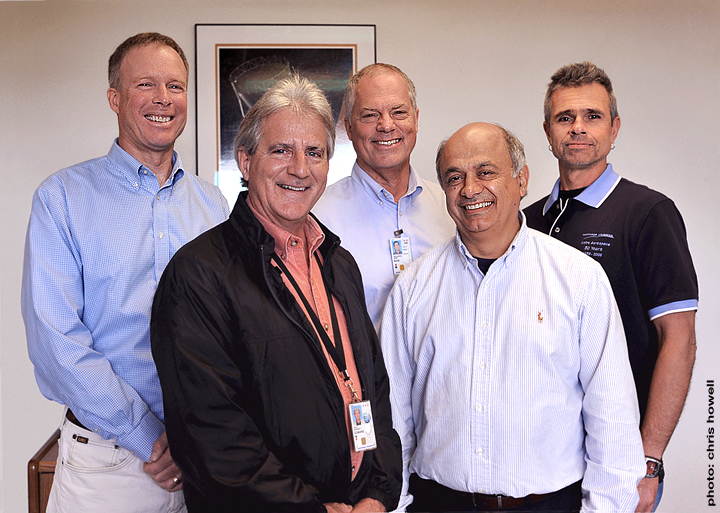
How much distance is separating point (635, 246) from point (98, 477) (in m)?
2.11

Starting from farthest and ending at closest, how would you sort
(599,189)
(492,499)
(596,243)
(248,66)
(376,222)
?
(248,66)
(376,222)
(599,189)
(596,243)
(492,499)

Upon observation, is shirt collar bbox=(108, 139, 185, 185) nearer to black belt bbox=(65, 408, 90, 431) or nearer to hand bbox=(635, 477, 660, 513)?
black belt bbox=(65, 408, 90, 431)

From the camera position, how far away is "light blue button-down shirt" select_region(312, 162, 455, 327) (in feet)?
8.54

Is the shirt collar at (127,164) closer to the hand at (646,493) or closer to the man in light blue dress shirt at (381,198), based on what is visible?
the man in light blue dress shirt at (381,198)

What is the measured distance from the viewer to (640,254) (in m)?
2.38

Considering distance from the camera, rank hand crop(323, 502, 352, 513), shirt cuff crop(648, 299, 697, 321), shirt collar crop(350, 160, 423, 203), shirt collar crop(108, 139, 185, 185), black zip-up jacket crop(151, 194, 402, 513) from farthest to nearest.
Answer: shirt collar crop(350, 160, 423, 203)
shirt cuff crop(648, 299, 697, 321)
shirt collar crop(108, 139, 185, 185)
hand crop(323, 502, 352, 513)
black zip-up jacket crop(151, 194, 402, 513)

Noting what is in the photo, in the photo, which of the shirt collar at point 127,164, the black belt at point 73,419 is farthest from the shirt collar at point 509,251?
the black belt at point 73,419

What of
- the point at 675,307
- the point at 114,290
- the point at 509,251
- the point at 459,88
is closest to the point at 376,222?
the point at 509,251

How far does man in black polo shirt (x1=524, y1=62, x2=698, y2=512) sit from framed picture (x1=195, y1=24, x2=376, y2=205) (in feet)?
5.61

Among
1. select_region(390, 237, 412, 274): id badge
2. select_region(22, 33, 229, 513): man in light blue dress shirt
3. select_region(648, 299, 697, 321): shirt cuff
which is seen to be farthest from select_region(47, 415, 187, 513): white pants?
select_region(648, 299, 697, 321): shirt cuff

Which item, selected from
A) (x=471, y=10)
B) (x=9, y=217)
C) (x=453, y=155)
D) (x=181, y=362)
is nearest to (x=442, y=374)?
(x=453, y=155)

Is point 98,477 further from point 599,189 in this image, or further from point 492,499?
point 599,189

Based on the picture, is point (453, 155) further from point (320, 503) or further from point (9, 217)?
point (9, 217)

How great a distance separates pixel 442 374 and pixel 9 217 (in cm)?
316
